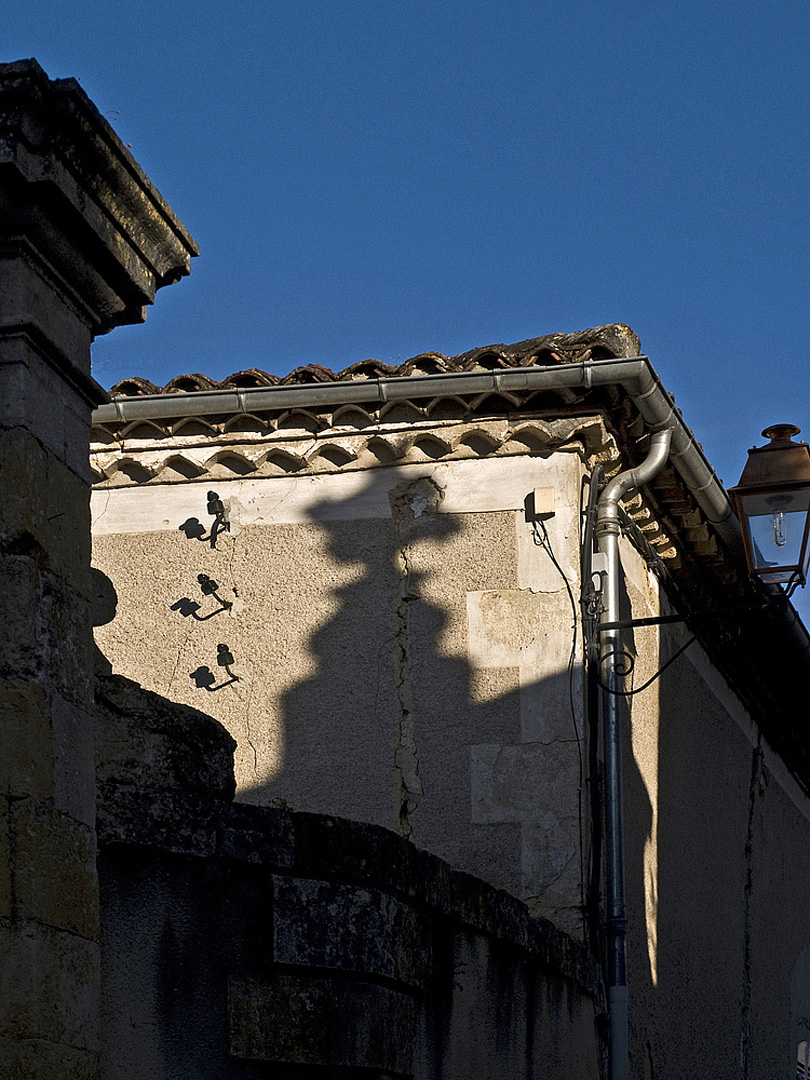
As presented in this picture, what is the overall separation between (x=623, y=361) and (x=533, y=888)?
2.05 metres

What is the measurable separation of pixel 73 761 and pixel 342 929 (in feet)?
3.35

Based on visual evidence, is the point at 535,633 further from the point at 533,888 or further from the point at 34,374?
the point at 34,374

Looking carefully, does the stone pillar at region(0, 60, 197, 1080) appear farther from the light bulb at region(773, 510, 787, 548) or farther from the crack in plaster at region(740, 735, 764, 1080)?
the crack in plaster at region(740, 735, 764, 1080)

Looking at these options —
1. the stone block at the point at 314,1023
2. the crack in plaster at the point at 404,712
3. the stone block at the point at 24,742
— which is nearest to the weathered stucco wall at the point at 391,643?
the crack in plaster at the point at 404,712

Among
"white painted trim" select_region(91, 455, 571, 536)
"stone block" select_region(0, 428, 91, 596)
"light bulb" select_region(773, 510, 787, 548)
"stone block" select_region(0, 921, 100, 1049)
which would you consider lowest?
"stone block" select_region(0, 921, 100, 1049)

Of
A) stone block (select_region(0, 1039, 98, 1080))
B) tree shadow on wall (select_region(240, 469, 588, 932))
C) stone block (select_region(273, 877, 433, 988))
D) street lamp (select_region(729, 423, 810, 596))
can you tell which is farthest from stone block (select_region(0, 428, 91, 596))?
street lamp (select_region(729, 423, 810, 596))

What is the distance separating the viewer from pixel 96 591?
125 inches

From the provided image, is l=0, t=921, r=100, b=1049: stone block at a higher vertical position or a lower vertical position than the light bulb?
lower

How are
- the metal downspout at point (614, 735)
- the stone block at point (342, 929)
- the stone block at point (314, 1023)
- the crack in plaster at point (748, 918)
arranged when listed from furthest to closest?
the crack in plaster at point (748, 918) < the metal downspout at point (614, 735) < the stone block at point (342, 929) < the stone block at point (314, 1023)

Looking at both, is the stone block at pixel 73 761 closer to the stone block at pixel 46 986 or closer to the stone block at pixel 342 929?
the stone block at pixel 46 986

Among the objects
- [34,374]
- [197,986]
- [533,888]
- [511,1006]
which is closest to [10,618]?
[34,374]

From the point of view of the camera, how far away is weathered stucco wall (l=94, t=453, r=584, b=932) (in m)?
6.05

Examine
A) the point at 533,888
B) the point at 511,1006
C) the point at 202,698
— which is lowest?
the point at 511,1006

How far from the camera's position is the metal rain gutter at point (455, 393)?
6.14 m
